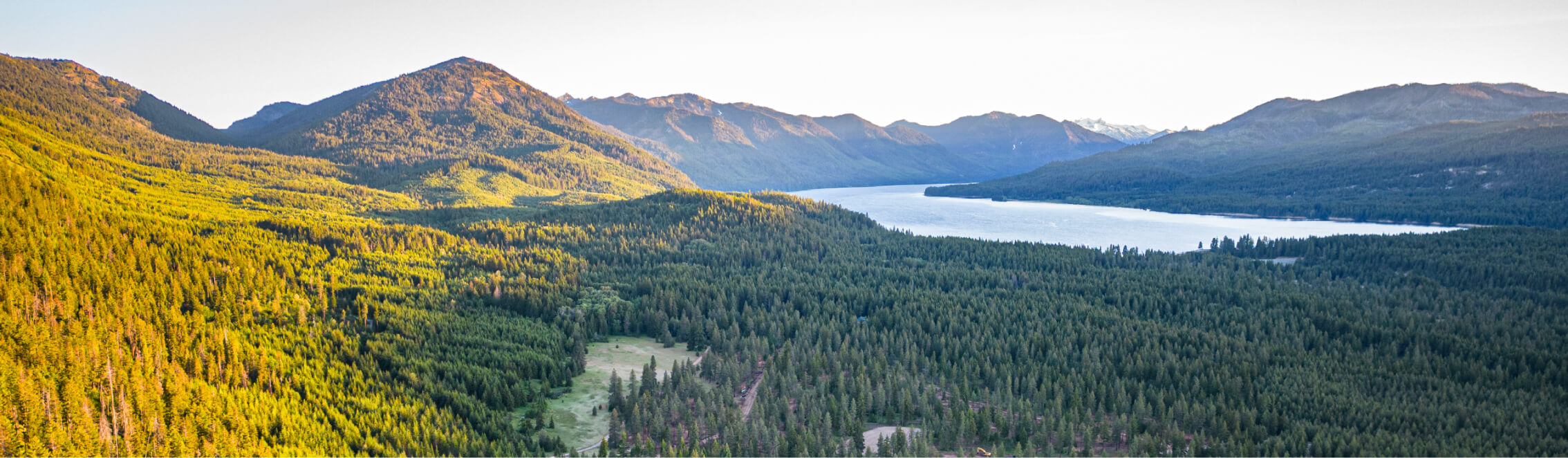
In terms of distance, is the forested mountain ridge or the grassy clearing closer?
the forested mountain ridge

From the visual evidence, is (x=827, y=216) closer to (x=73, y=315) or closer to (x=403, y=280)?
(x=403, y=280)

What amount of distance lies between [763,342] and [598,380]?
1423 centimetres

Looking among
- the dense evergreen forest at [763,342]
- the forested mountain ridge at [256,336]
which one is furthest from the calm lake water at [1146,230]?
the forested mountain ridge at [256,336]

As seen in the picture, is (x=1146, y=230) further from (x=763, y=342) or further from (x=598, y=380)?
(x=598, y=380)

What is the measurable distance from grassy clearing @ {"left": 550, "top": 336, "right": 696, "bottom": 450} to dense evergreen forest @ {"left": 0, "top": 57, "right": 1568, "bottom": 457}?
56.9 inches

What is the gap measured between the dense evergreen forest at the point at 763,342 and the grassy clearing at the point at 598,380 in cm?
145

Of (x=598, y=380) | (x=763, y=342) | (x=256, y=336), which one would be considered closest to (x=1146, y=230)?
(x=763, y=342)

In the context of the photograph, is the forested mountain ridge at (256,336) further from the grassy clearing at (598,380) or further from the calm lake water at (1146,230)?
the calm lake water at (1146,230)

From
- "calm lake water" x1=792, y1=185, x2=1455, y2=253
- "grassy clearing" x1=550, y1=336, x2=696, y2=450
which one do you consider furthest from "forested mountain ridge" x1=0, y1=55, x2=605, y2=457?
"calm lake water" x1=792, y1=185, x2=1455, y2=253

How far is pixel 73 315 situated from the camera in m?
59.5

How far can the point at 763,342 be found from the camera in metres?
68.3

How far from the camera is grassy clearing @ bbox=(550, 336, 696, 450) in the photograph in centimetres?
5172

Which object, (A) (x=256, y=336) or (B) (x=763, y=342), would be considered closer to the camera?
(A) (x=256, y=336)

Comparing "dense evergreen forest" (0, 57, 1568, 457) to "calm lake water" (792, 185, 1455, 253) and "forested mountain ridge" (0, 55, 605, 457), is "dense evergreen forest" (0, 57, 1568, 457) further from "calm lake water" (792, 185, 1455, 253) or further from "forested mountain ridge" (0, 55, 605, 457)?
"calm lake water" (792, 185, 1455, 253)
